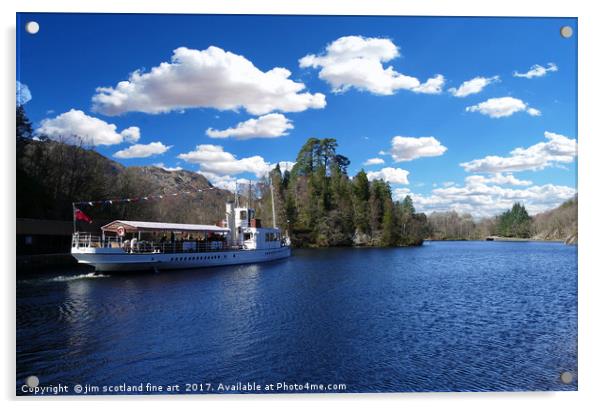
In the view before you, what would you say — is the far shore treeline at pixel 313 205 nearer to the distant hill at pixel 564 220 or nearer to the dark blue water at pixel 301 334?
the distant hill at pixel 564 220

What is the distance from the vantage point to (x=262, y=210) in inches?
2621

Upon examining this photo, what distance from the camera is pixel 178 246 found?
32094 mm

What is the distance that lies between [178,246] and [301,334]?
21.5 meters

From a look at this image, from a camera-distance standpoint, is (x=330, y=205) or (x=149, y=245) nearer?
(x=149, y=245)

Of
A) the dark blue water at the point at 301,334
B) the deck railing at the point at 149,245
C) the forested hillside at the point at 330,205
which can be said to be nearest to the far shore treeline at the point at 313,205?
the forested hillside at the point at 330,205

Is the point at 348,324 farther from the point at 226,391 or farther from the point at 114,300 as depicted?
the point at 114,300

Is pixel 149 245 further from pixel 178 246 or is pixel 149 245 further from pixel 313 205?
pixel 313 205

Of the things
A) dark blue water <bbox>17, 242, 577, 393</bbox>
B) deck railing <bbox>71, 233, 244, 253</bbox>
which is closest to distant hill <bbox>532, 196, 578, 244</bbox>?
dark blue water <bbox>17, 242, 577, 393</bbox>

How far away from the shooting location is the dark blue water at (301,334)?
9469mm

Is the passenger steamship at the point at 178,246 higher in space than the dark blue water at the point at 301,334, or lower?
higher

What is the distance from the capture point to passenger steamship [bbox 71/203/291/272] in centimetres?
2694

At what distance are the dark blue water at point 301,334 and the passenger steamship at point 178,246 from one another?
13.8ft

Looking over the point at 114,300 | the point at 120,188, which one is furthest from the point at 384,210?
the point at 114,300

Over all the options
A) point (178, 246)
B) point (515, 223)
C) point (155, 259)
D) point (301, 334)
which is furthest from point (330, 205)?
point (301, 334)
